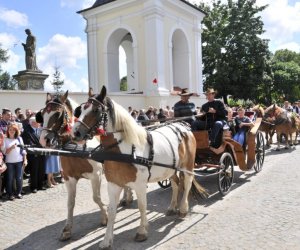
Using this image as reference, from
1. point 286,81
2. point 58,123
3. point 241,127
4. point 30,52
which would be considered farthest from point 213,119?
point 286,81

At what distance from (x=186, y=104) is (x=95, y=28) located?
56.1 ft

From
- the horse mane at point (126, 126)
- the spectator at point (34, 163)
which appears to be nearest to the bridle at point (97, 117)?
the horse mane at point (126, 126)

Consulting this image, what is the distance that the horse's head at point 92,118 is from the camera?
450 centimetres

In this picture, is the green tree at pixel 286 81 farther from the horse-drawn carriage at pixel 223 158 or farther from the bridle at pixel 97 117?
the bridle at pixel 97 117

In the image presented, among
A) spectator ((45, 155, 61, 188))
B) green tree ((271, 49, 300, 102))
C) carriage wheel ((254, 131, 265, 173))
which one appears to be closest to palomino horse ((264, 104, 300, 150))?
carriage wheel ((254, 131, 265, 173))

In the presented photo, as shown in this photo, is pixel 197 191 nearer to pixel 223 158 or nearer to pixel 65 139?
pixel 223 158

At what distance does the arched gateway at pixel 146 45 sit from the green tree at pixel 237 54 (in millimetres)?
9103

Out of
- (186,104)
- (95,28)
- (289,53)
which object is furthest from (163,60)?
(289,53)

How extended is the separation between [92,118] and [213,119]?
12.7ft

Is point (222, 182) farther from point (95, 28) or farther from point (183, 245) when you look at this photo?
point (95, 28)

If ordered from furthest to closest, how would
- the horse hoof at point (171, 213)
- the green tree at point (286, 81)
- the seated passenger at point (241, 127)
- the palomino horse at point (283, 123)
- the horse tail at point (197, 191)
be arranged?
the green tree at point (286, 81), the palomino horse at point (283, 123), the seated passenger at point (241, 127), the horse tail at point (197, 191), the horse hoof at point (171, 213)

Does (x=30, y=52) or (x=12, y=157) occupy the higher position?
(x=30, y=52)

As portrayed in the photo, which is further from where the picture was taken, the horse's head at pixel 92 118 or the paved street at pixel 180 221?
the paved street at pixel 180 221

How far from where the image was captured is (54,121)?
17.6 feet
